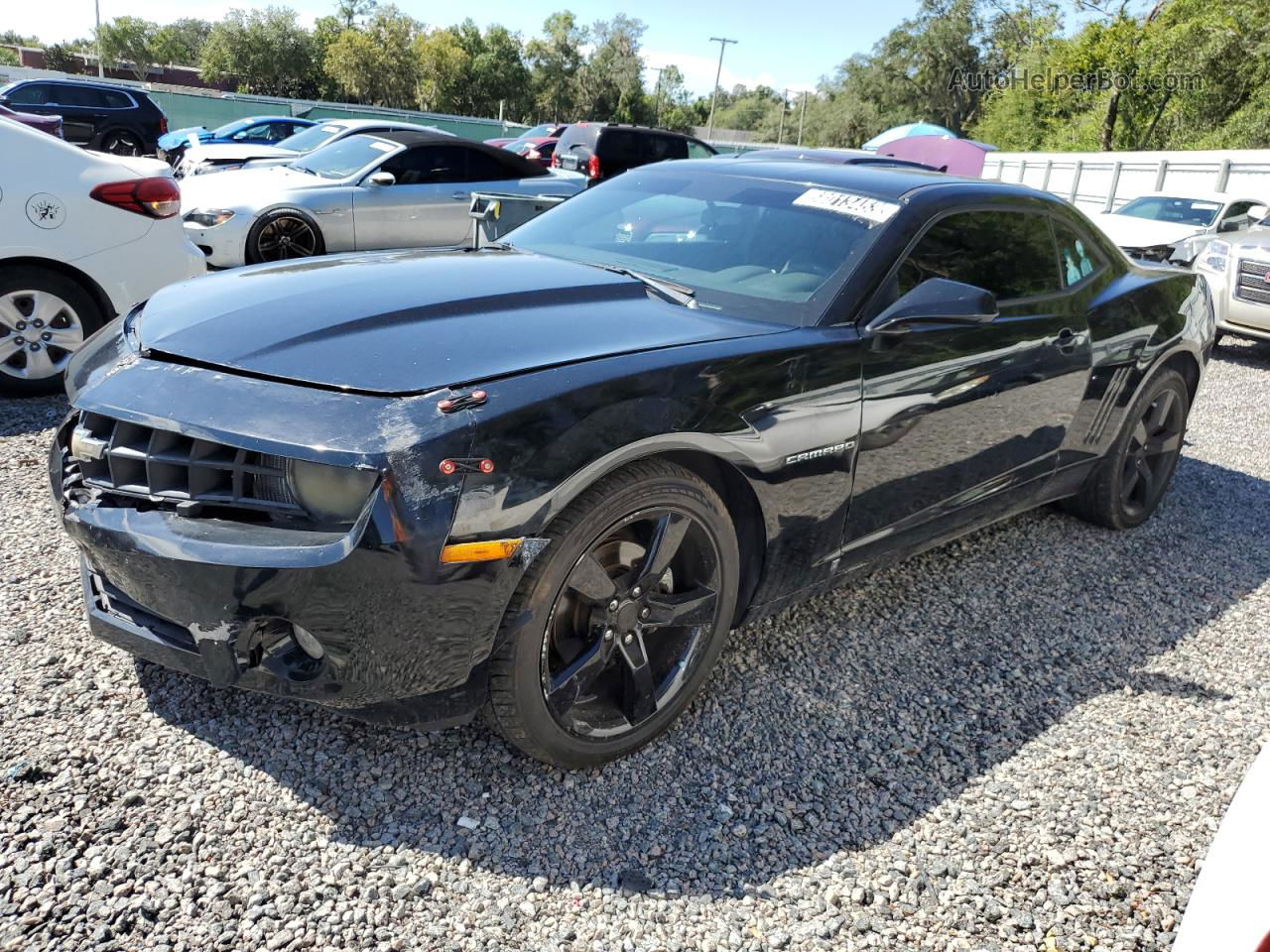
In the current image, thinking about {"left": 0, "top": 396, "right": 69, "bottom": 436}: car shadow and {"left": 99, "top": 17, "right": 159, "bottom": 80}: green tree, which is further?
{"left": 99, "top": 17, "right": 159, "bottom": 80}: green tree

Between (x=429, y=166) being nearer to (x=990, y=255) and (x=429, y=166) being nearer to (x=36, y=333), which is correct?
(x=36, y=333)

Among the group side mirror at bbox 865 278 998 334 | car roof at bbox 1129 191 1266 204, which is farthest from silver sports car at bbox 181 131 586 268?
car roof at bbox 1129 191 1266 204

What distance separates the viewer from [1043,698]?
3057 millimetres

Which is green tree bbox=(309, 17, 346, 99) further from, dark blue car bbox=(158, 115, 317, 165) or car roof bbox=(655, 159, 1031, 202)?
car roof bbox=(655, 159, 1031, 202)

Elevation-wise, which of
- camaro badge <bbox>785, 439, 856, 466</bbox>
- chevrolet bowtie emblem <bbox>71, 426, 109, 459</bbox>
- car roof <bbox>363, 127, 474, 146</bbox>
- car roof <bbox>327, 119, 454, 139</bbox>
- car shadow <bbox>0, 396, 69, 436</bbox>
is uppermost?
car roof <bbox>327, 119, 454, 139</bbox>

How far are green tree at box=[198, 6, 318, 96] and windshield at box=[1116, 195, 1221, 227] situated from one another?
2774 inches

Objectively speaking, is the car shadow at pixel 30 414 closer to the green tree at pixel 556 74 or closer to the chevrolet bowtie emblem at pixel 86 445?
the chevrolet bowtie emblem at pixel 86 445

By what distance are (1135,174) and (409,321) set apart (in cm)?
2471

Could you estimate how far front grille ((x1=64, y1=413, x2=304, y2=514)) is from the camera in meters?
2.02

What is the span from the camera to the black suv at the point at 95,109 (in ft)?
65.6

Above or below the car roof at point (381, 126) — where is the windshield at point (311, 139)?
below

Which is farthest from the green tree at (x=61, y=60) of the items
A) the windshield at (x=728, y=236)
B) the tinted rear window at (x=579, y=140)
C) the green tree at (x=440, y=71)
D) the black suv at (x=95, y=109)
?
the windshield at (x=728, y=236)

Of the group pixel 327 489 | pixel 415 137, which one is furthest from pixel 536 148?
pixel 327 489

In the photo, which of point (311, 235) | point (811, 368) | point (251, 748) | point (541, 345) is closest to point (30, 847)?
point (251, 748)
